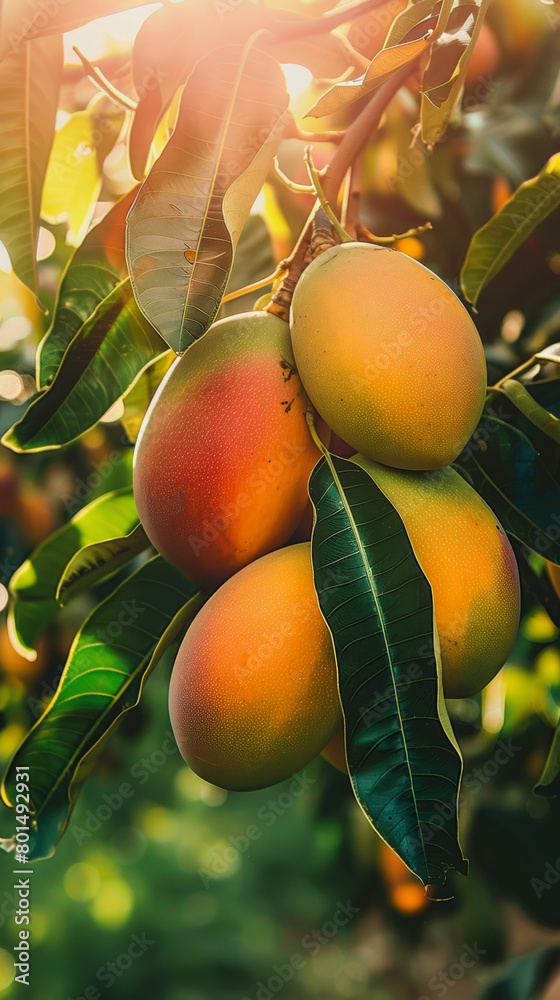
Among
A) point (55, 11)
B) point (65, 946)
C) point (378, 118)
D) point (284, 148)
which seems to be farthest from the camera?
point (65, 946)

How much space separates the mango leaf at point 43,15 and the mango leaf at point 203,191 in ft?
0.32

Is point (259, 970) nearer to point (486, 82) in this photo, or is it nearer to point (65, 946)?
point (65, 946)

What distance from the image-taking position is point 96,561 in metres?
0.74

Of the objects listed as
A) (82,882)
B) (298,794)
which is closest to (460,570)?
(298,794)

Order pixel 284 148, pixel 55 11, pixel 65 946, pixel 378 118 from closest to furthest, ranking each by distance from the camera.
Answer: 1. pixel 55 11
2. pixel 378 118
3. pixel 284 148
4. pixel 65 946

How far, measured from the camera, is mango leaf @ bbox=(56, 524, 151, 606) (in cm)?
74

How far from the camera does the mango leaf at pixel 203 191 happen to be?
0.53 metres

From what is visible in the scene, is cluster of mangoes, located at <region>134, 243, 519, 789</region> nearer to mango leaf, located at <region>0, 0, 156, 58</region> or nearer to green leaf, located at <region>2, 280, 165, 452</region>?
green leaf, located at <region>2, 280, 165, 452</region>

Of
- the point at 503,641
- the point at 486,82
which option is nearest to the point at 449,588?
the point at 503,641

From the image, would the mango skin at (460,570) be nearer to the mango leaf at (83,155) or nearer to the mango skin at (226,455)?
the mango skin at (226,455)

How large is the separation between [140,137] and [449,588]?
536mm

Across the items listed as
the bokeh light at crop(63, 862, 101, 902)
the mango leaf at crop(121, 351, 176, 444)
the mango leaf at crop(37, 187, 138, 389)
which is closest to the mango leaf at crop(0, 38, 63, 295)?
the mango leaf at crop(37, 187, 138, 389)

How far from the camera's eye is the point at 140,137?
29.5 inches

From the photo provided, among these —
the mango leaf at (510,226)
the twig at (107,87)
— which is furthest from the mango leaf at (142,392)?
the mango leaf at (510,226)
